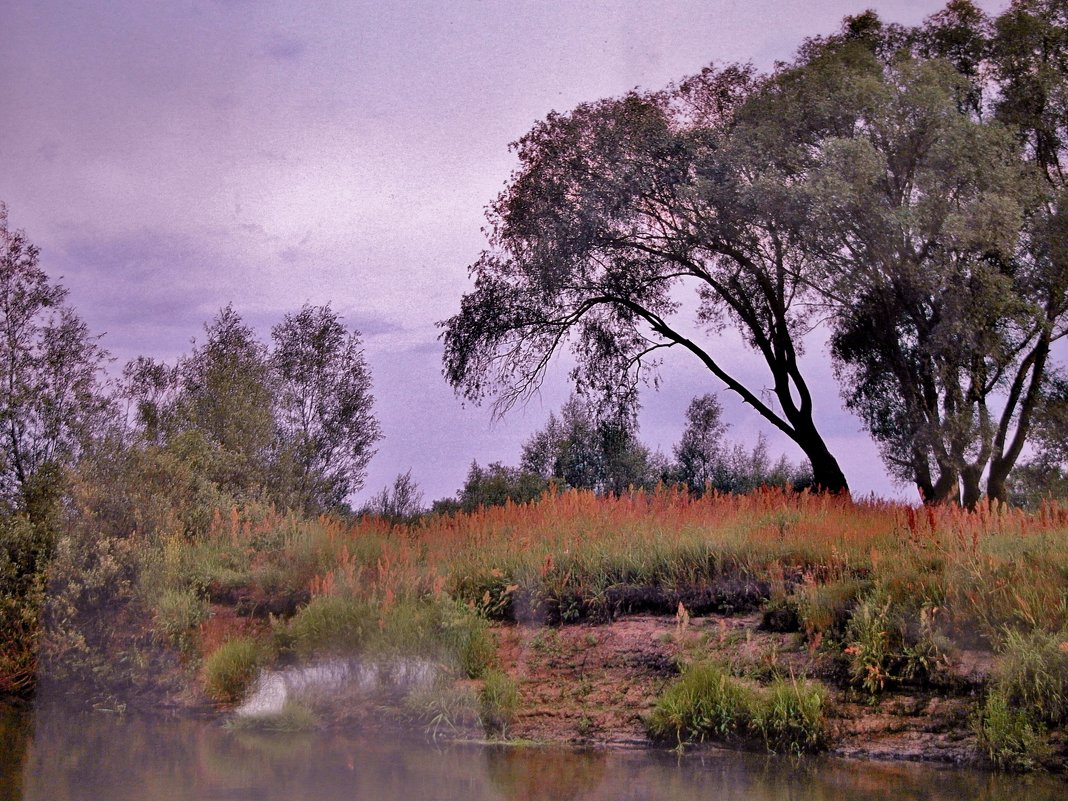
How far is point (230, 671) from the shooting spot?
6922 millimetres

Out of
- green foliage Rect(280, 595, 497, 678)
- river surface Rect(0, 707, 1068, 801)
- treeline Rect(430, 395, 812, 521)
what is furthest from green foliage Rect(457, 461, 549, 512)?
river surface Rect(0, 707, 1068, 801)

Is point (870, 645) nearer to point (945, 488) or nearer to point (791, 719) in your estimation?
point (791, 719)

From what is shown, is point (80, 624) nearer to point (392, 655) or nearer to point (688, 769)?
A: point (392, 655)

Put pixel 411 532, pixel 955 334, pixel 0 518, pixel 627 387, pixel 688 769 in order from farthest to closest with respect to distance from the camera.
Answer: pixel 627 387 → pixel 955 334 → pixel 411 532 → pixel 0 518 → pixel 688 769

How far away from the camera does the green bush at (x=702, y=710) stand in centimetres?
596

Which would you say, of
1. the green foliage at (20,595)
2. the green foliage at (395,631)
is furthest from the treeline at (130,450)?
the green foliage at (395,631)

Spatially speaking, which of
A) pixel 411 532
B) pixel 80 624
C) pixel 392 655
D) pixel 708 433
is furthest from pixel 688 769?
pixel 708 433

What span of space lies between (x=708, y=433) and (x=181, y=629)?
6.44 metres

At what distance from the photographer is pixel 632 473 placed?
10.7 metres

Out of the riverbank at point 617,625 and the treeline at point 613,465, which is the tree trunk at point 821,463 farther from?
the riverbank at point 617,625

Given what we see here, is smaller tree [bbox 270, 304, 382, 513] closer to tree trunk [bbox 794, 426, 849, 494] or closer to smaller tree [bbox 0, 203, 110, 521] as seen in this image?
smaller tree [bbox 0, 203, 110, 521]

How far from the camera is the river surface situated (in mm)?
4887

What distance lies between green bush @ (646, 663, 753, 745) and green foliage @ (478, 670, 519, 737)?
3.17ft

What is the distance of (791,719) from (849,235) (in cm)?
653
